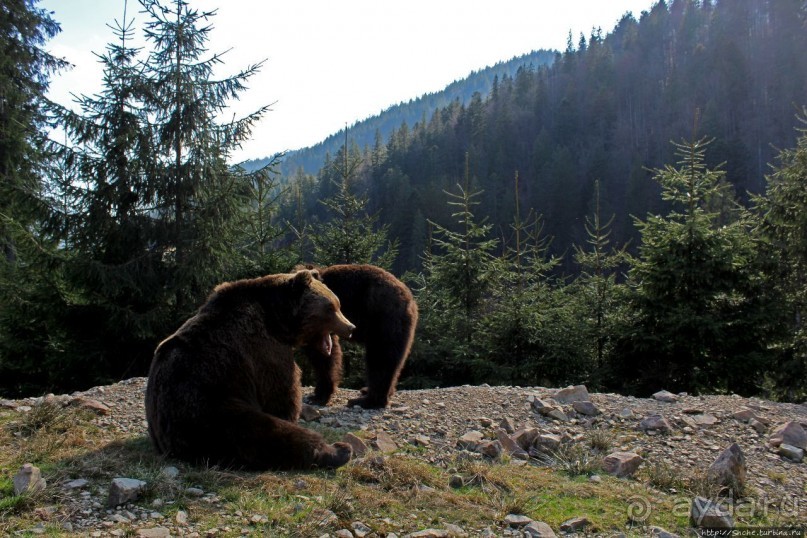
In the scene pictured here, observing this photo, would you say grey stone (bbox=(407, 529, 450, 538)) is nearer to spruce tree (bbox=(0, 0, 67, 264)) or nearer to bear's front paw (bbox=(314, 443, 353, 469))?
bear's front paw (bbox=(314, 443, 353, 469))

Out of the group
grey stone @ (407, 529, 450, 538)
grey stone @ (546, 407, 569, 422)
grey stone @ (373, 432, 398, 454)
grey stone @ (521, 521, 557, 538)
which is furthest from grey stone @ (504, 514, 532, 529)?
grey stone @ (546, 407, 569, 422)

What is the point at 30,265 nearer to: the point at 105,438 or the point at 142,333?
the point at 142,333

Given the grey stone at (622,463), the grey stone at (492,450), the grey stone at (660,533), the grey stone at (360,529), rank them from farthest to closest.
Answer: the grey stone at (492,450) < the grey stone at (622,463) < the grey stone at (660,533) < the grey stone at (360,529)

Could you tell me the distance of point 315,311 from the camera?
5605mm

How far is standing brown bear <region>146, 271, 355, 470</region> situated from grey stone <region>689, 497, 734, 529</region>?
273cm

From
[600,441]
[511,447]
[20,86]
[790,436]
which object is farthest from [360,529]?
[20,86]

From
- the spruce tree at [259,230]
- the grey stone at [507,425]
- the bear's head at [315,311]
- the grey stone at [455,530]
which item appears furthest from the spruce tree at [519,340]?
the grey stone at [455,530]

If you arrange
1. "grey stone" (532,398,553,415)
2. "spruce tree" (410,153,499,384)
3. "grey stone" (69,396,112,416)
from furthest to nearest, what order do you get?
"spruce tree" (410,153,499,384) → "grey stone" (532,398,553,415) → "grey stone" (69,396,112,416)

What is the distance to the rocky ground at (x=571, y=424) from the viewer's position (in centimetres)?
560

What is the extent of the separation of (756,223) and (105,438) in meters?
13.5

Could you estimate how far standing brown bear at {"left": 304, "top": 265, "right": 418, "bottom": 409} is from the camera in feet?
25.2

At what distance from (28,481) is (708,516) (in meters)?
4.77

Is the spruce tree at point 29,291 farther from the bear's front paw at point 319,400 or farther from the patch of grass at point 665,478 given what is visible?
the patch of grass at point 665,478

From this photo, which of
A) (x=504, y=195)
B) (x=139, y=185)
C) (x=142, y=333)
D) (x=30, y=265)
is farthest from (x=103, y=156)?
(x=504, y=195)
